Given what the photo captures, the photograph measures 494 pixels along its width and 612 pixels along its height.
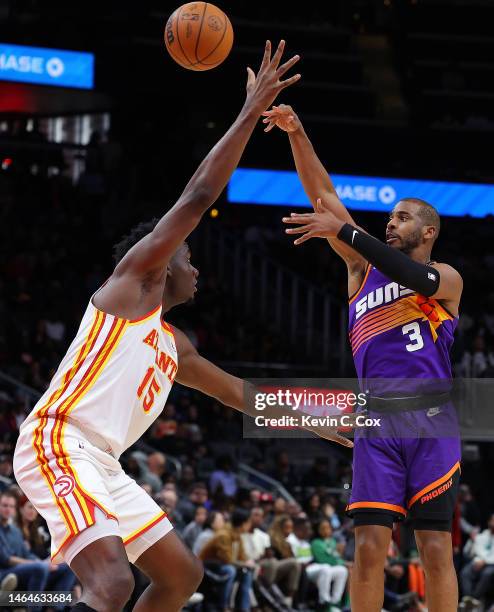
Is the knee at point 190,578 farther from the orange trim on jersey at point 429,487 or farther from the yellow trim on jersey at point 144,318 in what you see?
the orange trim on jersey at point 429,487

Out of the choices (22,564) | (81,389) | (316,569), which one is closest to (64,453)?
(81,389)

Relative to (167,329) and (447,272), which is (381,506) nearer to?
(447,272)

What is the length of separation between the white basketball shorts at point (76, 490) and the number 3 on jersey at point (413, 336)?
1.89 metres

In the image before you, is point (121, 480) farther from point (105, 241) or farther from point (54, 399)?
point (105, 241)

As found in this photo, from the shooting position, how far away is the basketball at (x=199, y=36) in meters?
6.91

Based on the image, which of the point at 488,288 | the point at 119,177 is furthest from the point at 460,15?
the point at 119,177

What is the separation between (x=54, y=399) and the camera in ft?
17.7

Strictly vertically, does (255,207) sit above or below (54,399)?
above

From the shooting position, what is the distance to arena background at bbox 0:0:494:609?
18.7 metres

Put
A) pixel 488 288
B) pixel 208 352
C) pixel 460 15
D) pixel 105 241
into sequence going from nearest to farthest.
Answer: pixel 208 352
pixel 105 241
pixel 488 288
pixel 460 15

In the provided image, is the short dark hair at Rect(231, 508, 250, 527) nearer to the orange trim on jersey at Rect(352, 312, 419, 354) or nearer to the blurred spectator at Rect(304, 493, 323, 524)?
the blurred spectator at Rect(304, 493, 323, 524)

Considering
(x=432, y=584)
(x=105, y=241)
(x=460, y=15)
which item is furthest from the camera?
(x=460, y=15)

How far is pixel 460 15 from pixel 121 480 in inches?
916

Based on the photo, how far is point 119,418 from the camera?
545 centimetres
